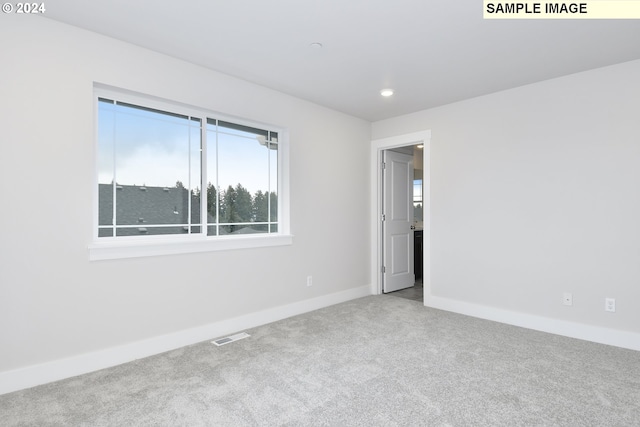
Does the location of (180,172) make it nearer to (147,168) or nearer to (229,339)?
(147,168)

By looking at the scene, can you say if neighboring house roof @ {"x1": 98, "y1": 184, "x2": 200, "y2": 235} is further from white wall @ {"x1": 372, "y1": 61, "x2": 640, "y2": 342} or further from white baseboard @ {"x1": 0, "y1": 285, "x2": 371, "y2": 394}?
white wall @ {"x1": 372, "y1": 61, "x2": 640, "y2": 342}

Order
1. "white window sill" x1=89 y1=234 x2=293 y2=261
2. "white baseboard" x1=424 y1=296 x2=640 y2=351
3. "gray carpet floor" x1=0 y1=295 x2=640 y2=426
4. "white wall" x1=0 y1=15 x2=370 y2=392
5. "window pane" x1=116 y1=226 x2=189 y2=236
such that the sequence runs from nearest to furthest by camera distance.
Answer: "gray carpet floor" x1=0 y1=295 x2=640 y2=426 < "white wall" x1=0 y1=15 x2=370 y2=392 < "white window sill" x1=89 y1=234 x2=293 y2=261 < "window pane" x1=116 y1=226 x2=189 y2=236 < "white baseboard" x1=424 y1=296 x2=640 y2=351

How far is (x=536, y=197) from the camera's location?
3490 millimetres

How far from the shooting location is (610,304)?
10.1 feet

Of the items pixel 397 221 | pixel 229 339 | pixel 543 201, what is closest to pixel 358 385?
pixel 229 339

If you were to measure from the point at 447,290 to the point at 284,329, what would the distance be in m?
2.04

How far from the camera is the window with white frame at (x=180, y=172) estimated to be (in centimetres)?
275

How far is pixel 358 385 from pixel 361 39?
2490 mm

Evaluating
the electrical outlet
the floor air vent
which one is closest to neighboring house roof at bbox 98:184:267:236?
the floor air vent

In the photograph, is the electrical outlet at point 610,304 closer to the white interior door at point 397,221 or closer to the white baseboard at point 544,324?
the white baseboard at point 544,324

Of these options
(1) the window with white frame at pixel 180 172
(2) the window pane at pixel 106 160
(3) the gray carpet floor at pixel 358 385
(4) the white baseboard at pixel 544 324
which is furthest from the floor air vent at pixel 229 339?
(4) the white baseboard at pixel 544 324

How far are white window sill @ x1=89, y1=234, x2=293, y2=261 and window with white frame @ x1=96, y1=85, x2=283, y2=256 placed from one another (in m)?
0.07

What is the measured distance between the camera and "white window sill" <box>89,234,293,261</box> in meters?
2.58

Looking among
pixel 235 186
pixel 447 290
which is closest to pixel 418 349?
pixel 447 290
